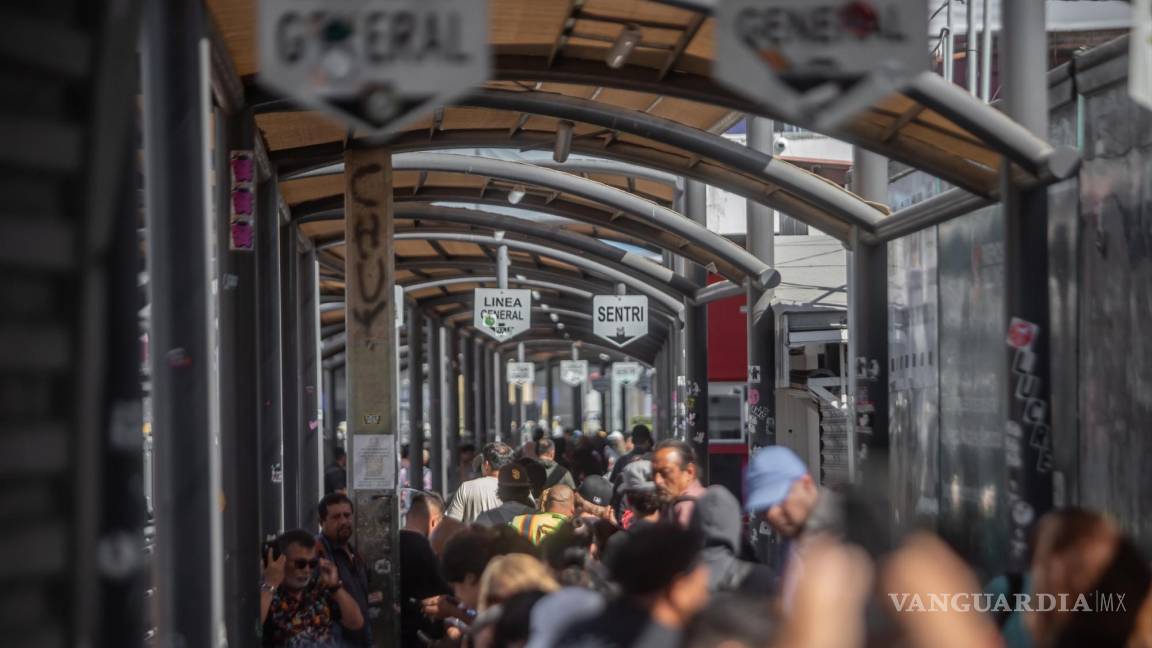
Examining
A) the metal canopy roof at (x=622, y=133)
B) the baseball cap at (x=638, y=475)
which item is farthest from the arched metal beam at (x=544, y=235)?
the baseball cap at (x=638, y=475)

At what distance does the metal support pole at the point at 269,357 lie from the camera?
42.3 feet

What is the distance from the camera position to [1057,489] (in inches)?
349

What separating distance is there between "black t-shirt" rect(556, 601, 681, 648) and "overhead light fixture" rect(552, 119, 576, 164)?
8.67m

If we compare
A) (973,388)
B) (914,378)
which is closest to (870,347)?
(914,378)

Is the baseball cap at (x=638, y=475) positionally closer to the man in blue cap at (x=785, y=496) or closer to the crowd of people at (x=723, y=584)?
the crowd of people at (x=723, y=584)

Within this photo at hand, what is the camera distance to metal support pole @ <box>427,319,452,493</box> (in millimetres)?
33722

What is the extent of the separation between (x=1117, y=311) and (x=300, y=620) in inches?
181

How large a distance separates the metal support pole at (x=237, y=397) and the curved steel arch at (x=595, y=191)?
4.32 metres

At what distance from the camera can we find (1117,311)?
8188 mm

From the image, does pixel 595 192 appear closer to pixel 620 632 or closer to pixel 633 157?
pixel 633 157

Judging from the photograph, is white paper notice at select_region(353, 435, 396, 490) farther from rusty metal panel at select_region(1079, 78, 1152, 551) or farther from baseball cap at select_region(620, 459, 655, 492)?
rusty metal panel at select_region(1079, 78, 1152, 551)

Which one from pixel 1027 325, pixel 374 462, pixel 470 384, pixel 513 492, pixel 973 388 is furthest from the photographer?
pixel 470 384

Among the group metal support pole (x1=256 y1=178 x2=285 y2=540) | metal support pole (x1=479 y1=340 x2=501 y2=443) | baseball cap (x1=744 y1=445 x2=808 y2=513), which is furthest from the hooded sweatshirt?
metal support pole (x1=479 y1=340 x2=501 y2=443)

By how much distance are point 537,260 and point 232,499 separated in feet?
54.3
